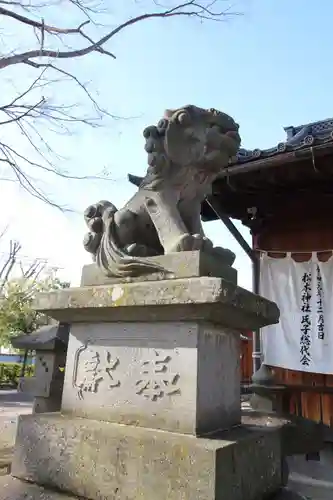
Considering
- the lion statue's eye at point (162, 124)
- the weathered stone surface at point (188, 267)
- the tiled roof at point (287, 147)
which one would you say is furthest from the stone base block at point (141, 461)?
the tiled roof at point (287, 147)

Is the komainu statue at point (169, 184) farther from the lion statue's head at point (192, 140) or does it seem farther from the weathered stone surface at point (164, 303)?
the weathered stone surface at point (164, 303)

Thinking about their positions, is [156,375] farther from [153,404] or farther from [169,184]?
[169,184]

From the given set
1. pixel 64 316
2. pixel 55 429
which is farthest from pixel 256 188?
pixel 55 429

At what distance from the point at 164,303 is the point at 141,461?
2.19ft

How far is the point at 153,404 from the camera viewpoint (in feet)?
6.10

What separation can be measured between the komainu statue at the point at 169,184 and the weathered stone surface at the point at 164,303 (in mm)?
211

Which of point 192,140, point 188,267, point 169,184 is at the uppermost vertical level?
point 192,140

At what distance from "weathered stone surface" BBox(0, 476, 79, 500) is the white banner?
4.88 metres

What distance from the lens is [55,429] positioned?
1.96 metres

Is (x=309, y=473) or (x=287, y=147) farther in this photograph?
(x=287, y=147)

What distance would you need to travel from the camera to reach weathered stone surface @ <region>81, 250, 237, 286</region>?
1.91 meters

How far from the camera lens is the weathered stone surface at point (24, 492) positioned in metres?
1.80

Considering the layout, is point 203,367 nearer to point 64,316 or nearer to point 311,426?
point 64,316

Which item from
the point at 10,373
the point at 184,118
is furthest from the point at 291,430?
the point at 10,373
